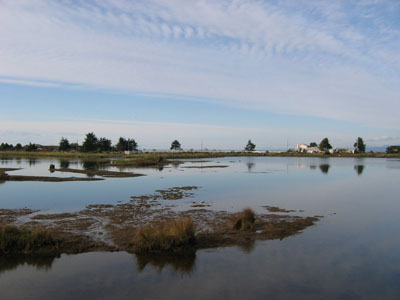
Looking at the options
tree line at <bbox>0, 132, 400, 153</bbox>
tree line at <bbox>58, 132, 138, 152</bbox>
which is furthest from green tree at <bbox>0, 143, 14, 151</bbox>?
tree line at <bbox>58, 132, 138, 152</bbox>

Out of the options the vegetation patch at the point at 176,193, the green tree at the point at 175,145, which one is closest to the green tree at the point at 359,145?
the green tree at the point at 175,145

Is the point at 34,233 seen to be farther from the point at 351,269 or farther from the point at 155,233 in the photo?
the point at 351,269

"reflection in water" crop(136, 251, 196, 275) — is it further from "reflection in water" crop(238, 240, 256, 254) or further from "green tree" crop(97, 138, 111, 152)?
"green tree" crop(97, 138, 111, 152)

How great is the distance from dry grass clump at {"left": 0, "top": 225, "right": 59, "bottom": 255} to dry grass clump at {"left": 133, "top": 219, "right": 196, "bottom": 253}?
2.86 meters

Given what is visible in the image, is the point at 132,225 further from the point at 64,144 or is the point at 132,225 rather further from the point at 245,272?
the point at 64,144

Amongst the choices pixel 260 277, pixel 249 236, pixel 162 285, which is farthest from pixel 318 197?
pixel 162 285

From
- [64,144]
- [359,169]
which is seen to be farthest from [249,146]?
[359,169]

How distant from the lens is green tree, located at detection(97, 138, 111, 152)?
123975 millimetres

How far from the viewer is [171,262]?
33.7 ft

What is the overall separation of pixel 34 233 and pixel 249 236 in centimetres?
798

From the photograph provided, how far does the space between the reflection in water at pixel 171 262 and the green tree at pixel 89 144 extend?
381ft

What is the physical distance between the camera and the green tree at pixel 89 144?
11956 centimetres

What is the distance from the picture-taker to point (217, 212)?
17453 millimetres

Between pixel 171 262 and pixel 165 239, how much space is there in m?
1.08
